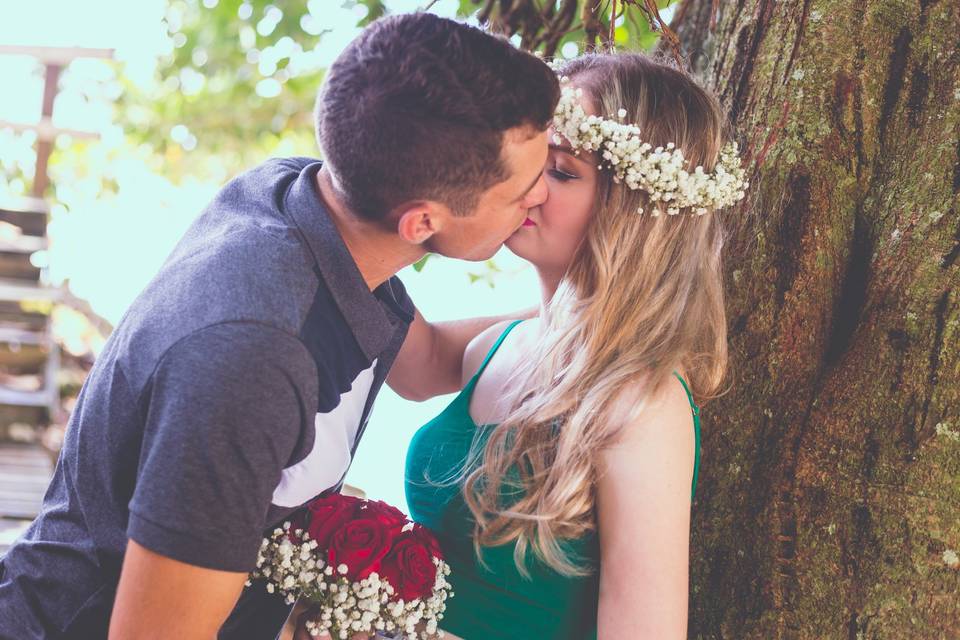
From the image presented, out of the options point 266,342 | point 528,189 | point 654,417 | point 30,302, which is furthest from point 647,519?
point 30,302

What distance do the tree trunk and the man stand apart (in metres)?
0.66

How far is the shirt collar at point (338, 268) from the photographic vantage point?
198 centimetres

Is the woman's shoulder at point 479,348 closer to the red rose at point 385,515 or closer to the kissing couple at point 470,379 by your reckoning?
the kissing couple at point 470,379

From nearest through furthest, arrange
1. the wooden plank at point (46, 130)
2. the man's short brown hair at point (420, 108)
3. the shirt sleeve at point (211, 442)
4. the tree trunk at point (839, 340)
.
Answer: the shirt sleeve at point (211, 442) → the man's short brown hair at point (420, 108) → the tree trunk at point (839, 340) → the wooden plank at point (46, 130)

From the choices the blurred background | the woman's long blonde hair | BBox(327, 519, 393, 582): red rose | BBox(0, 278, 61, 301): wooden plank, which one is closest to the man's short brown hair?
the woman's long blonde hair

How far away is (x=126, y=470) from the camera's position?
1.84 meters

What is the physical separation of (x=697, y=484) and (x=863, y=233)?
711 millimetres

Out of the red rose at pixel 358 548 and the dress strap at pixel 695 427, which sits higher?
the dress strap at pixel 695 427

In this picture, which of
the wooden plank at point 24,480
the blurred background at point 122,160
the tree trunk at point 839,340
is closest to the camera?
the tree trunk at point 839,340

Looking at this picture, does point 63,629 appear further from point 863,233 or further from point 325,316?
point 863,233

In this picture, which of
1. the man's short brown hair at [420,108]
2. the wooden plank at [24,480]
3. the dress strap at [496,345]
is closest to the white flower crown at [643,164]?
the man's short brown hair at [420,108]

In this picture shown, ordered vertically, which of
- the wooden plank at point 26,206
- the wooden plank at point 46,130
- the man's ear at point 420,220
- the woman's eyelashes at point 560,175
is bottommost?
the wooden plank at point 26,206

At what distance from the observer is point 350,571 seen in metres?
2.09

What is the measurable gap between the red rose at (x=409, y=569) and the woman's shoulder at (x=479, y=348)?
696 millimetres
